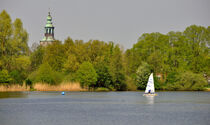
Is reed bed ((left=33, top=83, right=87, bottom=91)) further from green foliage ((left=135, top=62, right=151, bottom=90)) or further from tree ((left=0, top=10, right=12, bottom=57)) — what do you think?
green foliage ((left=135, top=62, right=151, bottom=90))

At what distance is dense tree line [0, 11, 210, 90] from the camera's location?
99375 millimetres

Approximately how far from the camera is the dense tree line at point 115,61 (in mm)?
Result: 99375

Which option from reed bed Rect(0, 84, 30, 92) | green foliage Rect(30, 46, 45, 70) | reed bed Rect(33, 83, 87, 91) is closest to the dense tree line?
reed bed Rect(33, 83, 87, 91)

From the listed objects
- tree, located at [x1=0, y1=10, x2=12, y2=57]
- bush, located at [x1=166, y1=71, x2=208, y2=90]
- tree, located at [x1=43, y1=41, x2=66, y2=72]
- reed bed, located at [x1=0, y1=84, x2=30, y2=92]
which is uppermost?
tree, located at [x1=0, y1=10, x2=12, y2=57]

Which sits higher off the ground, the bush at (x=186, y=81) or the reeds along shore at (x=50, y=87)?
the bush at (x=186, y=81)

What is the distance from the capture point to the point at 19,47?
3979 inches

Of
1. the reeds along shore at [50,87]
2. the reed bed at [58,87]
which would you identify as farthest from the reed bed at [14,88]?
the reed bed at [58,87]

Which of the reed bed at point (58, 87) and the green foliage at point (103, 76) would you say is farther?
the green foliage at point (103, 76)

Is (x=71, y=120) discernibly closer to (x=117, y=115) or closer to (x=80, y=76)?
(x=117, y=115)

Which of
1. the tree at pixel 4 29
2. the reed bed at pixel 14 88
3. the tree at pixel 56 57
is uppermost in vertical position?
the tree at pixel 4 29

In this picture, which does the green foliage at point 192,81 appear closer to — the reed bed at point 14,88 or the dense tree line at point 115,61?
the dense tree line at point 115,61

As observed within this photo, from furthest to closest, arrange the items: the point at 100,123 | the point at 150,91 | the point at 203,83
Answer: the point at 203,83 → the point at 150,91 → the point at 100,123

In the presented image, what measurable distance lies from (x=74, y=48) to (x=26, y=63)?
1813cm

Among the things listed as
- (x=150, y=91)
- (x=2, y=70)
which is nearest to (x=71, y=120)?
(x=150, y=91)
